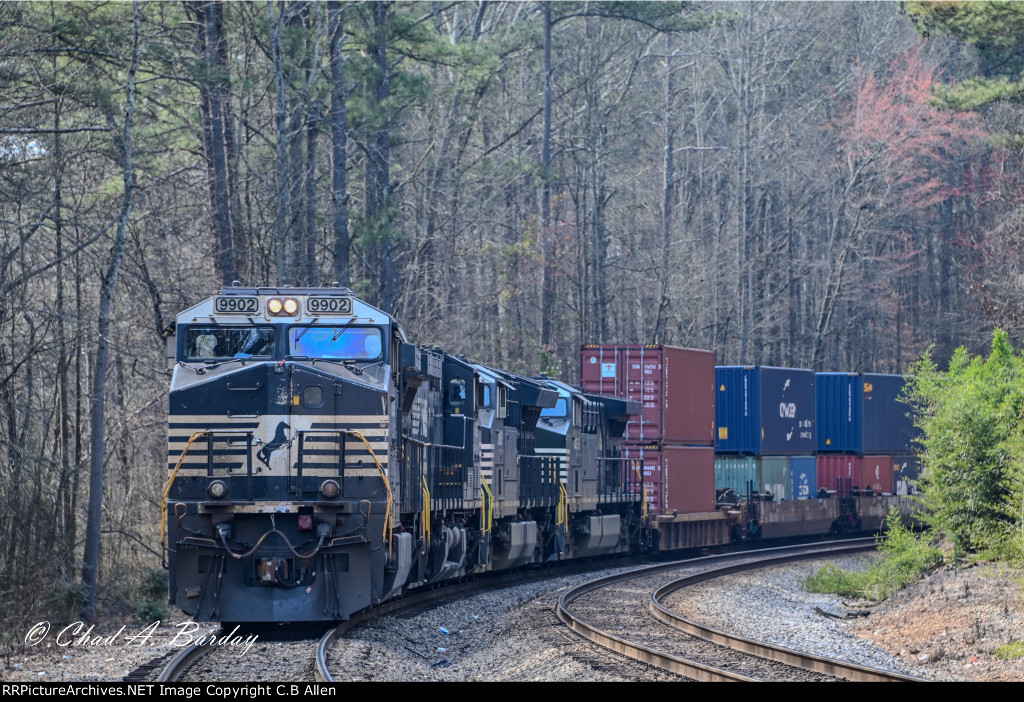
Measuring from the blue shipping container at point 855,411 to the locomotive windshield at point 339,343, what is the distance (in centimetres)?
2081

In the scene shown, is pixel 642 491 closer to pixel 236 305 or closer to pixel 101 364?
pixel 101 364

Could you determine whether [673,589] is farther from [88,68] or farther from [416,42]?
[416,42]

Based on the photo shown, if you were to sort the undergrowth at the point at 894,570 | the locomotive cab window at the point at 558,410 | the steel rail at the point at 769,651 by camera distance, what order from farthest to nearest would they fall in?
the locomotive cab window at the point at 558,410 → the undergrowth at the point at 894,570 → the steel rail at the point at 769,651

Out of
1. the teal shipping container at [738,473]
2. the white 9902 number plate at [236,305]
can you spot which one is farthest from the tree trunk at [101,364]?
the teal shipping container at [738,473]

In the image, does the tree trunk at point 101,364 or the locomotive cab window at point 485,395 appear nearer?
the tree trunk at point 101,364

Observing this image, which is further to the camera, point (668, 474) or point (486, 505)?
point (668, 474)

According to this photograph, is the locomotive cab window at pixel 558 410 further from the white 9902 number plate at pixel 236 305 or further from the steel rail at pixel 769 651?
the white 9902 number plate at pixel 236 305

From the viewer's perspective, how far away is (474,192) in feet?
141

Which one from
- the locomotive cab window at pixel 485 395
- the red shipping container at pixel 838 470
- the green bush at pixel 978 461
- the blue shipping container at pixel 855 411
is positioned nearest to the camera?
the green bush at pixel 978 461

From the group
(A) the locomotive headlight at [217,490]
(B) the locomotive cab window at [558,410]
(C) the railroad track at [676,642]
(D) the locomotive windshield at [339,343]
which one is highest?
(D) the locomotive windshield at [339,343]

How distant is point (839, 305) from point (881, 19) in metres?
12.4

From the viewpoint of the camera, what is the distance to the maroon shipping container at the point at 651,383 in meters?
26.4

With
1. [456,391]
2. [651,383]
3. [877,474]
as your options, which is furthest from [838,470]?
[456,391]

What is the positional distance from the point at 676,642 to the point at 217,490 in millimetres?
5209
